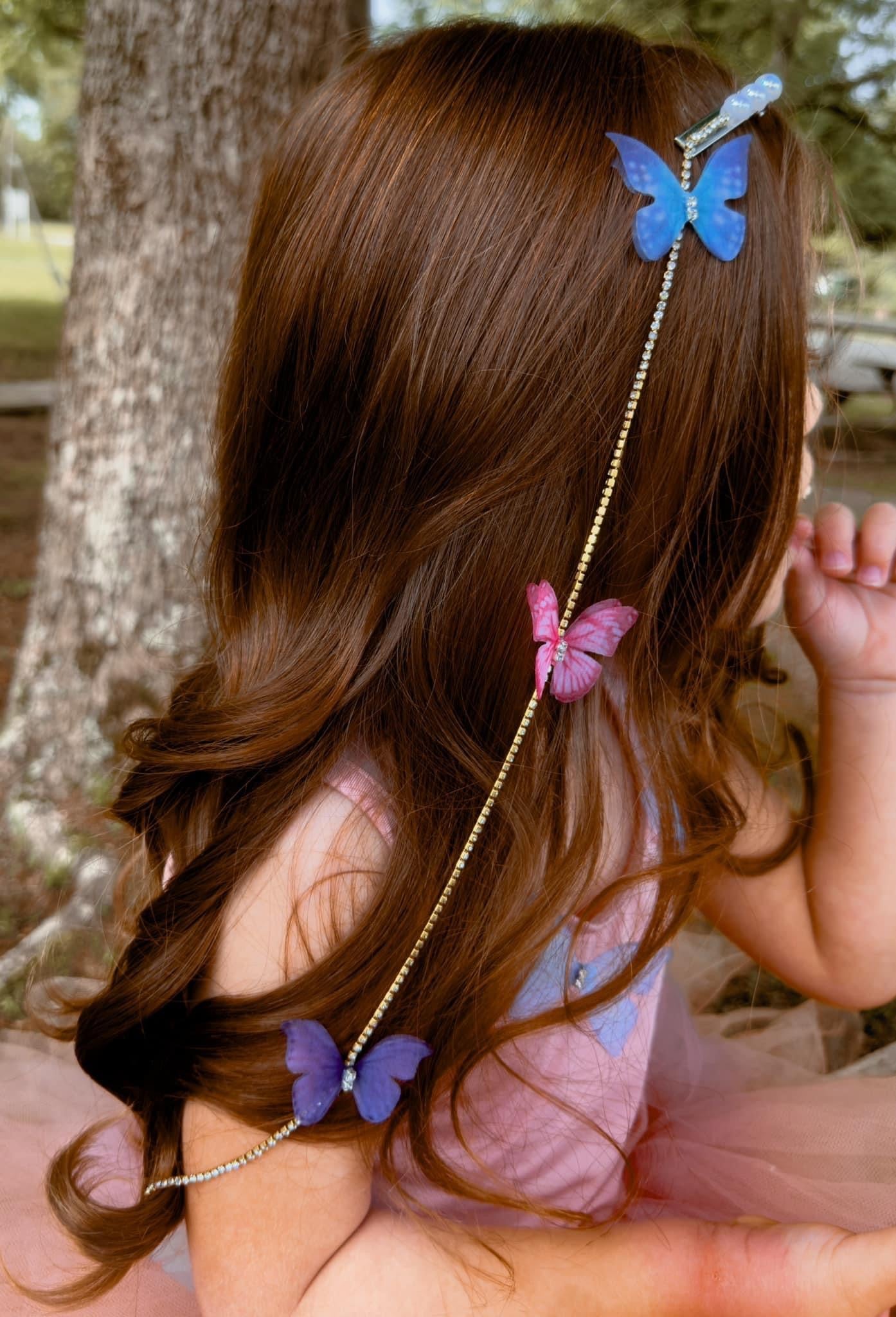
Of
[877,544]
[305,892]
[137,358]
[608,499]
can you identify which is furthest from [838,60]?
[305,892]

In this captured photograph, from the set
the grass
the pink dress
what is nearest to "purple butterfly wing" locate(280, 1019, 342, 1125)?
the pink dress

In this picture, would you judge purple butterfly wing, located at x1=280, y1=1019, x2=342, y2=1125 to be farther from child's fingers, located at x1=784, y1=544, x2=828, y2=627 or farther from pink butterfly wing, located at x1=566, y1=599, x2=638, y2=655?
child's fingers, located at x1=784, y1=544, x2=828, y2=627

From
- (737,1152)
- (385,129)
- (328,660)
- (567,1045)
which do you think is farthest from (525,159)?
(737,1152)

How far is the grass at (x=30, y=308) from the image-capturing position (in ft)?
36.8

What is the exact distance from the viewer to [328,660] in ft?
3.62

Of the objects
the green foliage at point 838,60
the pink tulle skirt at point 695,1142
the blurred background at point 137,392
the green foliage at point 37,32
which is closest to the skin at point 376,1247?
the pink tulle skirt at point 695,1142

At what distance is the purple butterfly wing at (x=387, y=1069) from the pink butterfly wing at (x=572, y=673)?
380 millimetres

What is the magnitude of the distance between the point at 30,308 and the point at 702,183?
17001 millimetres

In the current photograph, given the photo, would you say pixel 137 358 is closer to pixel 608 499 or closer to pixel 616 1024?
pixel 608 499

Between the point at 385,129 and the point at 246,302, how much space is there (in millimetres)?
240

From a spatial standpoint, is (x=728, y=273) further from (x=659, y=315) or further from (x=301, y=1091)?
(x=301, y=1091)

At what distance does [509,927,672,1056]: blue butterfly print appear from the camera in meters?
1.25

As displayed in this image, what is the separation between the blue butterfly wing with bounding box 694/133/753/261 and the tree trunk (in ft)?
5.07

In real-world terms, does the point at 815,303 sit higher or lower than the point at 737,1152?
higher
